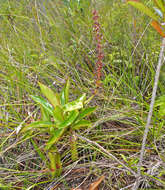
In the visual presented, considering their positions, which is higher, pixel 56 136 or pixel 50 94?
pixel 50 94

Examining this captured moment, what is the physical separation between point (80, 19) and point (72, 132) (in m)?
1.15

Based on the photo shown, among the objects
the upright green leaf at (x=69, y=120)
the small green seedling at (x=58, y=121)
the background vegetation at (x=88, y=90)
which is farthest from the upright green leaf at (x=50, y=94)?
the background vegetation at (x=88, y=90)

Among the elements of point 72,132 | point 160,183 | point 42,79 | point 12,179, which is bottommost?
point 160,183

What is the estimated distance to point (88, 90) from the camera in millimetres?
1248

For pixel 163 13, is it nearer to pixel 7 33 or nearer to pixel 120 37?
pixel 120 37

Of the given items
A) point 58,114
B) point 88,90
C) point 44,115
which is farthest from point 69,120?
point 88,90

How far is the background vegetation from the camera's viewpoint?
0.91 m

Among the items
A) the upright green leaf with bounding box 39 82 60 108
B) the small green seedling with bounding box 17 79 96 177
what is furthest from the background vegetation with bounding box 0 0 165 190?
the upright green leaf with bounding box 39 82 60 108

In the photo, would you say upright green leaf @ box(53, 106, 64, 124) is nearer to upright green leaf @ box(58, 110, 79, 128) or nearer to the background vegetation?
upright green leaf @ box(58, 110, 79, 128)

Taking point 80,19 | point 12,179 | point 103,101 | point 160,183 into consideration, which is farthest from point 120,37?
point 12,179

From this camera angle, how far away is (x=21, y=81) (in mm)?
1254

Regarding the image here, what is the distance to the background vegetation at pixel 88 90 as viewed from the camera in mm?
914

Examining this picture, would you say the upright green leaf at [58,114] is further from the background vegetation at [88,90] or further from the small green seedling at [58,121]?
the background vegetation at [88,90]

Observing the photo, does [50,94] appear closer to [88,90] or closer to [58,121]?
[58,121]
